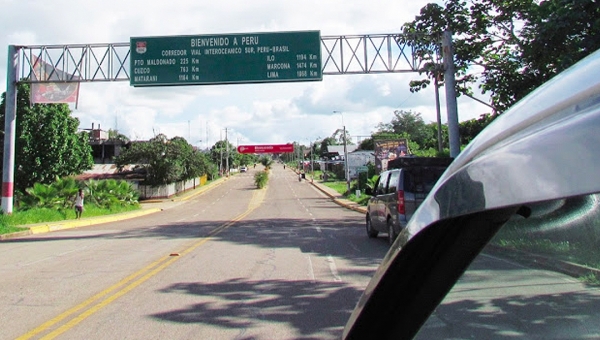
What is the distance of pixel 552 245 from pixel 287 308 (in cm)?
508

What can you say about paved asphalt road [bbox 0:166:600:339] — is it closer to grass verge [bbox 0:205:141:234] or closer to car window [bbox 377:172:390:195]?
car window [bbox 377:172:390:195]

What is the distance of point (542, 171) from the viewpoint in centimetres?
108

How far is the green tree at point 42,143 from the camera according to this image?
37375mm

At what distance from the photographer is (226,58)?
64.3 feet

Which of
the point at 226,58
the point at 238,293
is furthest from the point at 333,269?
the point at 226,58

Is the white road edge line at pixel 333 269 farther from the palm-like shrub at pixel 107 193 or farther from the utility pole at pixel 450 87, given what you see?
the palm-like shrub at pixel 107 193

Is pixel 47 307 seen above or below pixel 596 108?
below

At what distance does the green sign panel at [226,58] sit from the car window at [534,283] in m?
18.1

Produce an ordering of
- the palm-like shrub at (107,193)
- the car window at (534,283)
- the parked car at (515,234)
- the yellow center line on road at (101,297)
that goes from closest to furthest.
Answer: the parked car at (515,234) → the car window at (534,283) → the yellow center line on road at (101,297) → the palm-like shrub at (107,193)

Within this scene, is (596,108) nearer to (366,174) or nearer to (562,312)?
(562,312)

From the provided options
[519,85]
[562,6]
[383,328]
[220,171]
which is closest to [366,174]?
[519,85]

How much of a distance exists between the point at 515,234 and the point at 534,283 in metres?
0.24

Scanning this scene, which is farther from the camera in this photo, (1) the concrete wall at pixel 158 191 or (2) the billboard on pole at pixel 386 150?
(1) the concrete wall at pixel 158 191

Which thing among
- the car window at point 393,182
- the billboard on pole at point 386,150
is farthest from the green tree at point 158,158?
the car window at point 393,182
